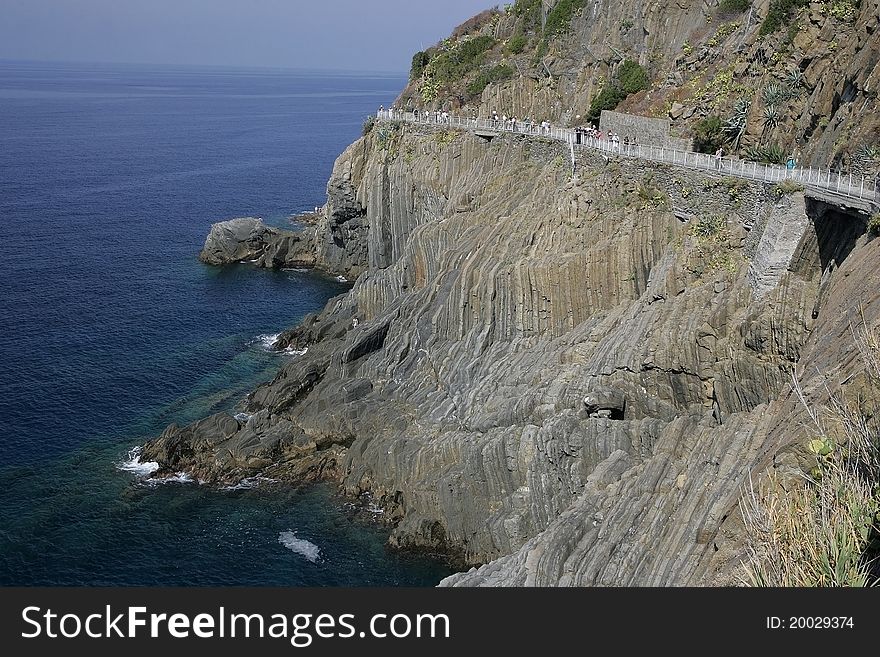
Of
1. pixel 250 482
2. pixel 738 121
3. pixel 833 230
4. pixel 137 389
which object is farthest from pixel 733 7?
pixel 137 389

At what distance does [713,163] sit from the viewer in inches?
1837

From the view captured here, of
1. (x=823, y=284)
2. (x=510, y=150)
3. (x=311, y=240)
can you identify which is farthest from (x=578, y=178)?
(x=311, y=240)

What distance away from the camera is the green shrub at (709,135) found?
5319 cm

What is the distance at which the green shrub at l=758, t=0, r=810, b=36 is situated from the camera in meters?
55.0

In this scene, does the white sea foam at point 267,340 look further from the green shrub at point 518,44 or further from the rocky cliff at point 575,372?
the green shrub at point 518,44

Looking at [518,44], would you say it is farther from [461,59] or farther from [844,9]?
[844,9]

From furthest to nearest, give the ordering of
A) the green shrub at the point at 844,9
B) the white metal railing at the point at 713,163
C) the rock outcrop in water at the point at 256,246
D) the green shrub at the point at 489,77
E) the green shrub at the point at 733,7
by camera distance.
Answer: the rock outcrop in water at the point at 256,246
the green shrub at the point at 489,77
the green shrub at the point at 733,7
the green shrub at the point at 844,9
the white metal railing at the point at 713,163

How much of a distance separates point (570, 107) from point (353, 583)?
53.4m

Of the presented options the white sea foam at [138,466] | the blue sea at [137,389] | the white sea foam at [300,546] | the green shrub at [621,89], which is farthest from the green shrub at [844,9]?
the white sea foam at [138,466]

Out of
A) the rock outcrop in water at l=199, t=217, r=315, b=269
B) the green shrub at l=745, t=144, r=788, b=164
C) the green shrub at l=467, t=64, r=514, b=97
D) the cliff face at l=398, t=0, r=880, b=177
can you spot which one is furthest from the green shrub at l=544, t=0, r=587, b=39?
the green shrub at l=745, t=144, r=788, b=164

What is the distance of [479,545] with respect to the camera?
1706 inches

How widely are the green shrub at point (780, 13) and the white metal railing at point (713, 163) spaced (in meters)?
10.2

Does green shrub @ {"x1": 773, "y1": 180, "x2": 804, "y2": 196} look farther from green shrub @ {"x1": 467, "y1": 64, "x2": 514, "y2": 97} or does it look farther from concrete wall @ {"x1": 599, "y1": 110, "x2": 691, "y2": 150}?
green shrub @ {"x1": 467, "y1": 64, "x2": 514, "y2": 97}

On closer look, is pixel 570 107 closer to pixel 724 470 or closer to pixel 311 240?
pixel 311 240
